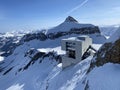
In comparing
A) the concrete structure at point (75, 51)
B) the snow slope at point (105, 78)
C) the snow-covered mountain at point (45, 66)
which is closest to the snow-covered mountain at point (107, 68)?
the snow slope at point (105, 78)

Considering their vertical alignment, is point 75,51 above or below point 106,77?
below

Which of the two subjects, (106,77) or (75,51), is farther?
(75,51)

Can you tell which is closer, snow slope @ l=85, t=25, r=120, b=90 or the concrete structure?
snow slope @ l=85, t=25, r=120, b=90

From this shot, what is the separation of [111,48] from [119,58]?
3.19m

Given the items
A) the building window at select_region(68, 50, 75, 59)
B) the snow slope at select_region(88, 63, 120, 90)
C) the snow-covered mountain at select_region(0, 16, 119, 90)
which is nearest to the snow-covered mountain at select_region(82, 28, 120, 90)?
the snow slope at select_region(88, 63, 120, 90)

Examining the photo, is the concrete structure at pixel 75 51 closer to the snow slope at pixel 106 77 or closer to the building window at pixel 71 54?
the building window at pixel 71 54

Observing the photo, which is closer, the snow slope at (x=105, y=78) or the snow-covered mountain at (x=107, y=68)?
the snow slope at (x=105, y=78)

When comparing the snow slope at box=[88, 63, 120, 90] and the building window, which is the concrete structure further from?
the snow slope at box=[88, 63, 120, 90]

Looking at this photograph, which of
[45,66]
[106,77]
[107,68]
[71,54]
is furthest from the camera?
[45,66]

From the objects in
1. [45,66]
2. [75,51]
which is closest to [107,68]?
[75,51]

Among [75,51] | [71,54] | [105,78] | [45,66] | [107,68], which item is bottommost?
[45,66]

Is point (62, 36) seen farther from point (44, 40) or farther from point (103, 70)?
point (103, 70)

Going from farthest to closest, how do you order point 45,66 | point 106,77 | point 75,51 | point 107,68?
point 45,66 → point 75,51 → point 107,68 → point 106,77

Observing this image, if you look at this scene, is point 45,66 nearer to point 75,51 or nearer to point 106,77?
point 75,51
